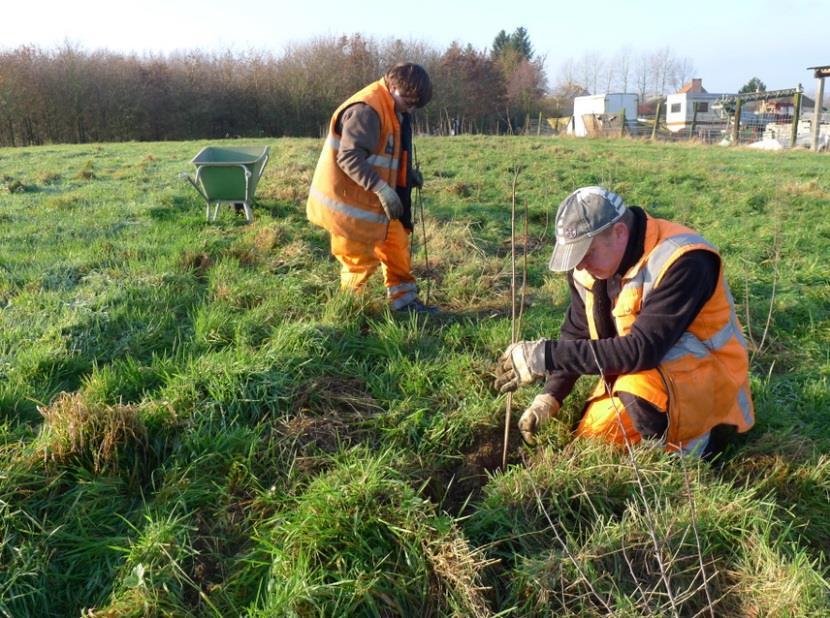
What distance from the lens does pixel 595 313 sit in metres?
2.76

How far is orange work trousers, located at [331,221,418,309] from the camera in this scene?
4188 millimetres

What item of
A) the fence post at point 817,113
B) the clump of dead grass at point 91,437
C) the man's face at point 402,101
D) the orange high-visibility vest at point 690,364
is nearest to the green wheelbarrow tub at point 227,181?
the man's face at point 402,101

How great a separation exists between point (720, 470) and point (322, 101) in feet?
107

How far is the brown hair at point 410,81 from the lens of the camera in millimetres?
3904

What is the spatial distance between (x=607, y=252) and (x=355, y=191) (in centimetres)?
213

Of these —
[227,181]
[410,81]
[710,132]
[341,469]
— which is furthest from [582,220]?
[710,132]

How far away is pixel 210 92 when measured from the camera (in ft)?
103

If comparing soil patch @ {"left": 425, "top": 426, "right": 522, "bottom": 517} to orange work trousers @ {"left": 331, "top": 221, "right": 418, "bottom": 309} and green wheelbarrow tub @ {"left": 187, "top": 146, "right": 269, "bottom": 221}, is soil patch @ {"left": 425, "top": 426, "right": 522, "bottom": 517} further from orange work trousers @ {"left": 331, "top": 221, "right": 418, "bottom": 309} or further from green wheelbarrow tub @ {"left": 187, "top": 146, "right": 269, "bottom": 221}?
green wheelbarrow tub @ {"left": 187, "top": 146, "right": 269, "bottom": 221}

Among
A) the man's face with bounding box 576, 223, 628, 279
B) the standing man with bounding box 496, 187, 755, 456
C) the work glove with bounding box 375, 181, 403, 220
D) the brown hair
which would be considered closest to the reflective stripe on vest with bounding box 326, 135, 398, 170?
the work glove with bounding box 375, 181, 403, 220

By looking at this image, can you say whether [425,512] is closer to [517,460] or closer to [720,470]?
[517,460]

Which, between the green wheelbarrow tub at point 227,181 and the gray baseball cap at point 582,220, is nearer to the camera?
the gray baseball cap at point 582,220

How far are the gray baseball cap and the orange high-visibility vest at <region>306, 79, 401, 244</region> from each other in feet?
6.35

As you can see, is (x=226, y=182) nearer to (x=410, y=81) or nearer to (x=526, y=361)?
(x=410, y=81)

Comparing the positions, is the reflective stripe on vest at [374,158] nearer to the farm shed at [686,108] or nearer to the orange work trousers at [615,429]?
the orange work trousers at [615,429]
